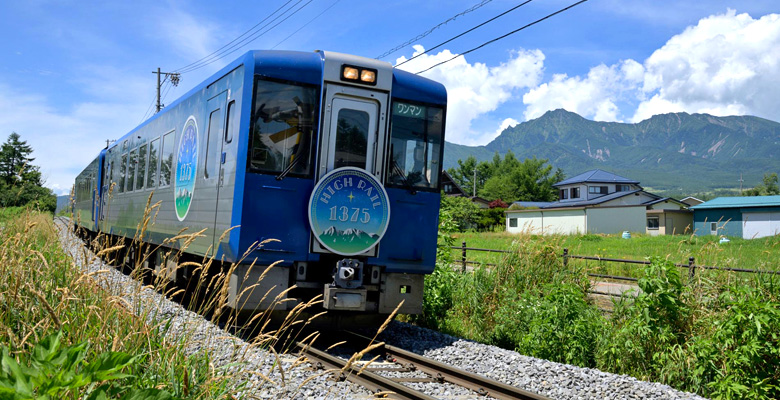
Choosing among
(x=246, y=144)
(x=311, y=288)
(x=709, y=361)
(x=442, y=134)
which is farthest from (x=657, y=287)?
(x=246, y=144)

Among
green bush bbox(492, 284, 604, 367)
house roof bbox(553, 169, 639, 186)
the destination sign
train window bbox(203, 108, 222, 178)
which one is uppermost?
house roof bbox(553, 169, 639, 186)

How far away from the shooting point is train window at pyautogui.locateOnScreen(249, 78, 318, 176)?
6.64 metres

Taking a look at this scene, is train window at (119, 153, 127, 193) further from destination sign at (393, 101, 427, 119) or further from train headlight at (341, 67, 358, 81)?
destination sign at (393, 101, 427, 119)

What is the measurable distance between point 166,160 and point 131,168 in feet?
10.8

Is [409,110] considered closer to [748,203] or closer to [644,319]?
[644,319]

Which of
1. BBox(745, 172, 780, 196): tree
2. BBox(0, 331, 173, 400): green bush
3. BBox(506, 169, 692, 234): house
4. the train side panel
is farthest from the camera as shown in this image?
BBox(745, 172, 780, 196): tree

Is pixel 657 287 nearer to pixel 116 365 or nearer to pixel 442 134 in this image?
pixel 442 134

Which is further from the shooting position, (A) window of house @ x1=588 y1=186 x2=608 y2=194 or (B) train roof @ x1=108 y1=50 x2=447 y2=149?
(A) window of house @ x1=588 y1=186 x2=608 y2=194

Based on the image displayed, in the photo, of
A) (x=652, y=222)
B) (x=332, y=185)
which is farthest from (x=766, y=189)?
(x=332, y=185)

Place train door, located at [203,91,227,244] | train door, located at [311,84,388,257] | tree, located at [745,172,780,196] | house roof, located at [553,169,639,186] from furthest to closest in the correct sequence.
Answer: tree, located at [745,172,780,196] → house roof, located at [553,169,639,186] → train door, located at [203,91,227,244] → train door, located at [311,84,388,257]

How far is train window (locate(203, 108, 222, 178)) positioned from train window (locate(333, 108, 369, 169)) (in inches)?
58.3

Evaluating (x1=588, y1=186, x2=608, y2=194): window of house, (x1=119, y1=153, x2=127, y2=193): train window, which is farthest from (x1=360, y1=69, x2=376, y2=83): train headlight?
(x1=588, y1=186, x2=608, y2=194): window of house

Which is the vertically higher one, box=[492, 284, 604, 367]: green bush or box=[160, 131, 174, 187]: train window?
Result: box=[160, 131, 174, 187]: train window

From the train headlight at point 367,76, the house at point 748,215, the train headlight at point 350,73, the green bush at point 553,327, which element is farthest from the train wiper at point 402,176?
the house at point 748,215
